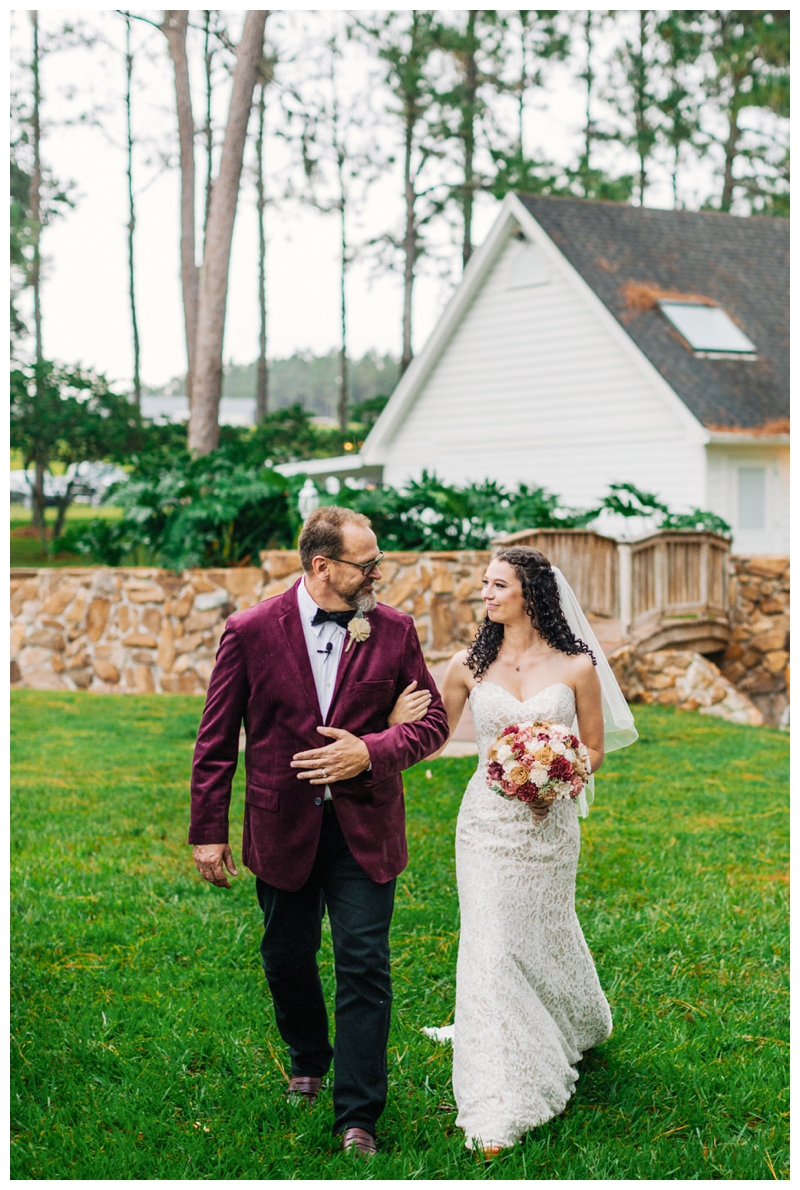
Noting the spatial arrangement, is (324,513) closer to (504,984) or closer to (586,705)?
(586,705)

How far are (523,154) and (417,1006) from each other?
27679 millimetres

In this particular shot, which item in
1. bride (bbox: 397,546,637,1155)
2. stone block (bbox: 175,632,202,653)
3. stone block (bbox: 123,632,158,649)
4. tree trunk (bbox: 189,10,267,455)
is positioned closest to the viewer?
bride (bbox: 397,546,637,1155)

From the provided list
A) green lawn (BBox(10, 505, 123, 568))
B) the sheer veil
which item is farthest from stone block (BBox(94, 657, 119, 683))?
the sheer veil

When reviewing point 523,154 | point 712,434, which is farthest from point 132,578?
point 523,154

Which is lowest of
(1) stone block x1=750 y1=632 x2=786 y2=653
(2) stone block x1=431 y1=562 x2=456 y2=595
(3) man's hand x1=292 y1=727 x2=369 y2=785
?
(1) stone block x1=750 y1=632 x2=786 y2=653

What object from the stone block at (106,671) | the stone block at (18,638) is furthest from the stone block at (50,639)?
the stone block at (106,671)

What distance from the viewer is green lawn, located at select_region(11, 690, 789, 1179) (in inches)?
157

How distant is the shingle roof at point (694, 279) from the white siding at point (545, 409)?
55 centimetres

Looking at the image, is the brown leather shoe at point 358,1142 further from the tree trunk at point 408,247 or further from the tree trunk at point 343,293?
the tree trunk at point 343,293

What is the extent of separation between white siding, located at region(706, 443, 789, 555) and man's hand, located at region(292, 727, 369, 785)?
1633 cm

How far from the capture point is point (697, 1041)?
4875mm

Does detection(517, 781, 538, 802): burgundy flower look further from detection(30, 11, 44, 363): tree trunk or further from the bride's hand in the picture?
detection(30, 11, 44, 363): tree trunk

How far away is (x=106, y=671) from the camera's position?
51.2 feet

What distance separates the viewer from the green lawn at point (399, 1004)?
4.00 metres
